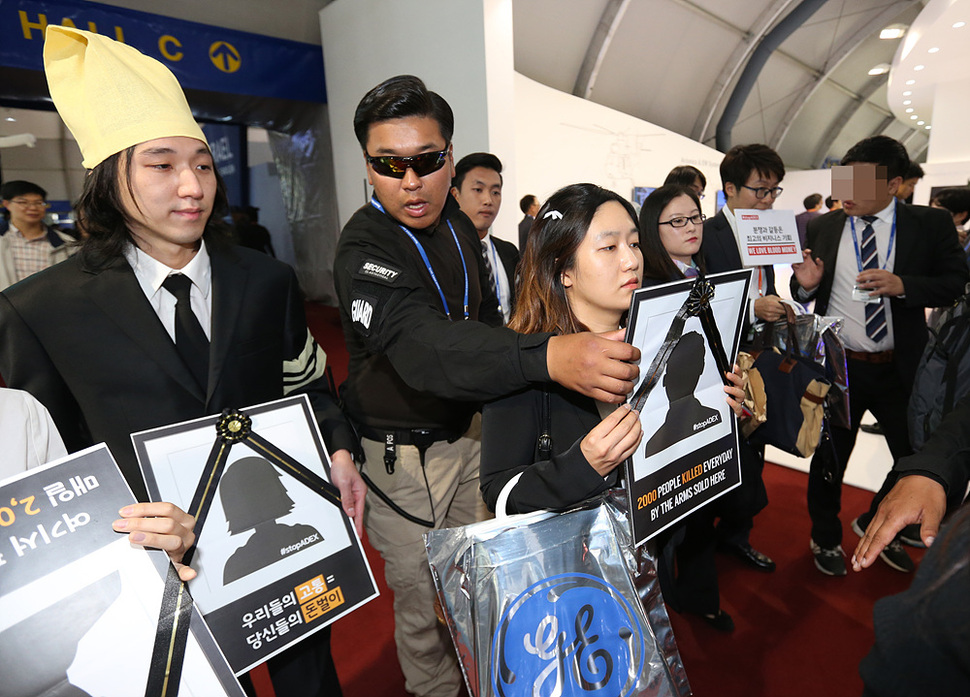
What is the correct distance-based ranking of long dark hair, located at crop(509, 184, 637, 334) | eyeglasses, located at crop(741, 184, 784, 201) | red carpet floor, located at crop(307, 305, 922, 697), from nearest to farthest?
long dark hair, located at crop(509, 184, 637, 334) → red carpet floor, located at crop(307, 305, 922, 697) → eyeglasses, located at crop(741, 184, 784, 201)

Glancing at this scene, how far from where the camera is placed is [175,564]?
90cm

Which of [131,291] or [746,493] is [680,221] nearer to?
[746,493]

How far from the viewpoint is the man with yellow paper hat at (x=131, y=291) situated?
107 centimetres

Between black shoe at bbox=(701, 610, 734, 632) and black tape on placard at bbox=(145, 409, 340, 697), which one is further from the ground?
black tape on placard at bbox=(145, 409, 340, 697)

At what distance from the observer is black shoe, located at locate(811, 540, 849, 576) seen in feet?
8.72

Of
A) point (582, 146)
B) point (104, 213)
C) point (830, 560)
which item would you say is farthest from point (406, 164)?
point (582, 146)

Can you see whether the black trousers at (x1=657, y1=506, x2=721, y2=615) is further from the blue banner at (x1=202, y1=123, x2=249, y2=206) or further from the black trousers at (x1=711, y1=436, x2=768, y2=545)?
the blue banner at (x1=202, y1=123, x2=249, y2=206)

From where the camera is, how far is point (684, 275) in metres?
2.27

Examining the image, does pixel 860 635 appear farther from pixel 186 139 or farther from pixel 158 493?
pixel 186 139

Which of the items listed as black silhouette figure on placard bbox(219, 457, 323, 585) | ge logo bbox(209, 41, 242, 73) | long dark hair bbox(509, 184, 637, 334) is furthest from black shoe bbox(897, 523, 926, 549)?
ge logo bbox(209, 41, 242, 73)

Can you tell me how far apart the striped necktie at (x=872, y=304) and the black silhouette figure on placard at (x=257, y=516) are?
2.70 metres

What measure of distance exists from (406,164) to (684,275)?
1.32 m

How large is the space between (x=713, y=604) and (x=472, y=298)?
171cm

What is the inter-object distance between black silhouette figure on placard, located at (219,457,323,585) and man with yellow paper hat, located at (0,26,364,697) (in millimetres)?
142
